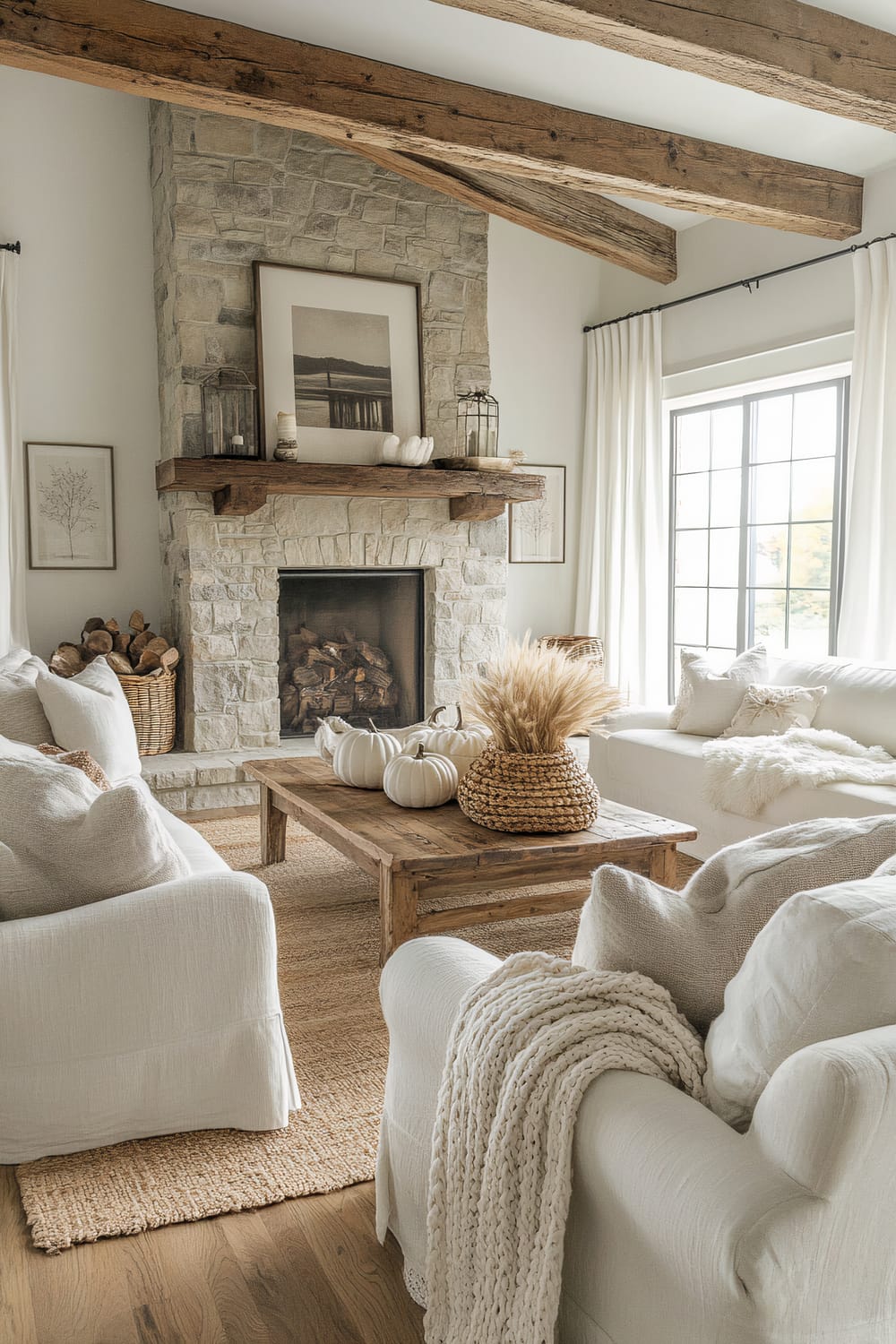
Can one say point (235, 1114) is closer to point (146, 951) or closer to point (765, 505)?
point (146, 951)

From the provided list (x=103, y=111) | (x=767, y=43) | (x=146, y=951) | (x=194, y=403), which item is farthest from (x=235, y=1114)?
(x=103, y=111)

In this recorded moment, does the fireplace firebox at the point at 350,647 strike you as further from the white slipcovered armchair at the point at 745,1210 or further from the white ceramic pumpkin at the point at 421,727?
the white slipcovered armchair at the point at 745,1210

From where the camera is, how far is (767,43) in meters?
3.47

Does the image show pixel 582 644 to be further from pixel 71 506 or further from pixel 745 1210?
pixel 745 1210

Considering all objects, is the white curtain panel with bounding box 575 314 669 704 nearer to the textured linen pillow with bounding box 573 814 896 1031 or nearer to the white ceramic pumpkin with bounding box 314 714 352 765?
the white ceramic pumpkin with bounding box 314 714 352 765

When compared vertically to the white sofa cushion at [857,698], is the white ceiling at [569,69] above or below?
above

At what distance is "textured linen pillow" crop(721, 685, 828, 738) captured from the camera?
423 centimetres

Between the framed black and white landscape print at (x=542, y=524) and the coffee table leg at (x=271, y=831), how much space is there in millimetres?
3092

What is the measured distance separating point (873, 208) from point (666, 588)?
88.8 inches

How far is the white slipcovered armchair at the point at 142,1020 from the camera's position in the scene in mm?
1973

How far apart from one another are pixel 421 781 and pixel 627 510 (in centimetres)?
366

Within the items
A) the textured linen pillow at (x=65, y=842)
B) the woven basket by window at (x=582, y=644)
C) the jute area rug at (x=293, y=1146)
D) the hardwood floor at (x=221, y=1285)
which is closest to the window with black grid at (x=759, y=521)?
the woven basket by window at (x=582, y=644)

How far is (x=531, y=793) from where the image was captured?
285 centimetres

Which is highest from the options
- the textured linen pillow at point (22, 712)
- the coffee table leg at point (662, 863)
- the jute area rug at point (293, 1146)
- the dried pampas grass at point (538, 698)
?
the dried pampas grass at point (538, 698)
